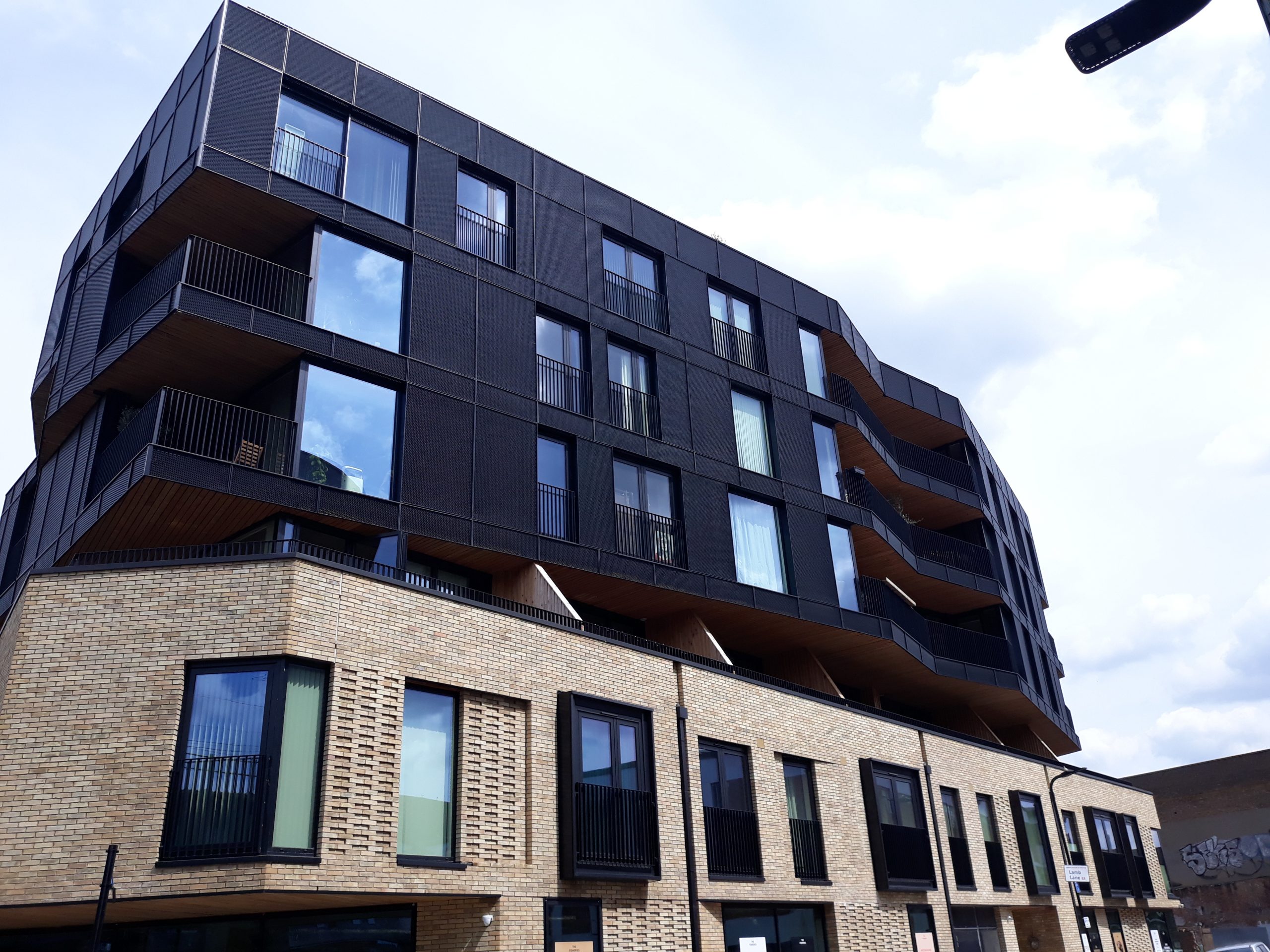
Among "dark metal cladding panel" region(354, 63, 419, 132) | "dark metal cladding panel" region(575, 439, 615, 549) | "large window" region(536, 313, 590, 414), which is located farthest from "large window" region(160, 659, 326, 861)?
"dark metal cladding panel" region(354, 63, 419, 132)

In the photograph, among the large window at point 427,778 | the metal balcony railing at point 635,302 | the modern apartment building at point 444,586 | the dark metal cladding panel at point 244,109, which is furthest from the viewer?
the metal balcony railing at point 635,302

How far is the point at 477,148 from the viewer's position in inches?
883

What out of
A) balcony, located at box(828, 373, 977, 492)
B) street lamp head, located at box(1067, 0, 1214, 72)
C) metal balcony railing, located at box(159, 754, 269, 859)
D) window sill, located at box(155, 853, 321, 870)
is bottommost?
window sill, located at box(155, 853, 321, 870)

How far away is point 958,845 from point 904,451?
12.9m

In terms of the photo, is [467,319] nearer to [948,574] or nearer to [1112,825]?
[948,574]

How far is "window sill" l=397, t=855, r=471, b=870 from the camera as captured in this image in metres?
14.2

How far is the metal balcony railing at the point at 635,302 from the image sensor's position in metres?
24.1

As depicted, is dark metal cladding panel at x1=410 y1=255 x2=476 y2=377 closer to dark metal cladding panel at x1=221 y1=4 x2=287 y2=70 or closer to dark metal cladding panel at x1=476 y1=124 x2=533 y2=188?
dark metal cladding panel at x1=476 y1=124 x2=533 y2=188

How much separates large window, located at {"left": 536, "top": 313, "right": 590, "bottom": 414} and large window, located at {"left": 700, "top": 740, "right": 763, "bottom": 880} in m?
7.32

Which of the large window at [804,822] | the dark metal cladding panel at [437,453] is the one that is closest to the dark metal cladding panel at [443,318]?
the dark metal cladding panel at [437,453]

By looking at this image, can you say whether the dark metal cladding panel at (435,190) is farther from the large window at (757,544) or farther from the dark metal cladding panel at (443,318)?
the large window at (757,544)

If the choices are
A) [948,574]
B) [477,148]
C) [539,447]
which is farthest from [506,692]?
[948,574]

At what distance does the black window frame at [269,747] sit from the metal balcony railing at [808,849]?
1016 centimetres

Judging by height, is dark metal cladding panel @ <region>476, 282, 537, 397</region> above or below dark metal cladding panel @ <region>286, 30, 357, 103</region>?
below
